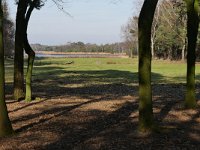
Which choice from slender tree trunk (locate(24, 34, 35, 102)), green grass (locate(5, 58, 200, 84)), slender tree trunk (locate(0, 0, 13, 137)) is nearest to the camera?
slender tree trunk (locate(0, 0, 13, 137))

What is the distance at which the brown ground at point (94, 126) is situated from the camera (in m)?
10.4

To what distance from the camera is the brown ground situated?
10391mm

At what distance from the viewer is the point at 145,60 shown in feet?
37.0

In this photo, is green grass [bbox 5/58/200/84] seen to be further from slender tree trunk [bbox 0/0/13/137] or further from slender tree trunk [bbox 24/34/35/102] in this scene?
Result: slender tree trunk [bbox 0/0/13/137]

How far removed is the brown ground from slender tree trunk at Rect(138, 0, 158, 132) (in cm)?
48

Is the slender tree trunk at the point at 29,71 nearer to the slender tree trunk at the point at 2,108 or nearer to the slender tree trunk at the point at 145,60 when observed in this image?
the slender tree trunk at the point at 2,108

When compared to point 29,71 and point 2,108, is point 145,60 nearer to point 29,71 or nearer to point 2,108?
point 2,108

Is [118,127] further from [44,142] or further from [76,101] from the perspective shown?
[76,101]

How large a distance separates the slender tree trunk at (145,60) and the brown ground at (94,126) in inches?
18.8

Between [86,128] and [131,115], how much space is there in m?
2.63

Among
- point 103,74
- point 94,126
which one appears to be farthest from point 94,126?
point 103,74

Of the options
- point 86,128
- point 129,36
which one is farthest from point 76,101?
point 129,36

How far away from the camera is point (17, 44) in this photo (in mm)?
20078

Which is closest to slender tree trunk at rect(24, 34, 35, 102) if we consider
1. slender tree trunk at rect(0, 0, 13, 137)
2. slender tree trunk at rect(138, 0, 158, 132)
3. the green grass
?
slender tree trunk at rect(0, 0, 13, 137)
